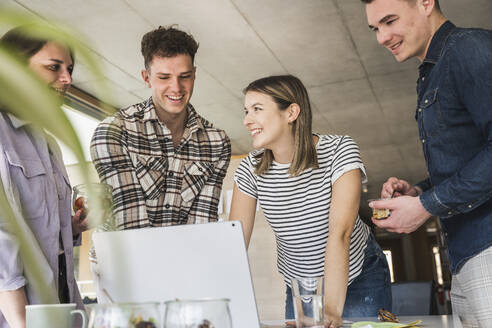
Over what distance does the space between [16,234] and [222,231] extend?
568 mm

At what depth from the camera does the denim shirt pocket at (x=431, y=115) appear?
1328 mm

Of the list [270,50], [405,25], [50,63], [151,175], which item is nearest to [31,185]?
[50,63]

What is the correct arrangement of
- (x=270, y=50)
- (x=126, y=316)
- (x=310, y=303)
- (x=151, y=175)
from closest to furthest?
(x=126, y=316), (x=310, y=303), (x=151, y=175), (x=270, y=50)

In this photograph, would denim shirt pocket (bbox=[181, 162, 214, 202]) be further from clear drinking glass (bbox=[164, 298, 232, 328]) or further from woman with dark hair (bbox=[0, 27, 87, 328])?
clear drinking glass (bbox=[164, 298, 232, 328])

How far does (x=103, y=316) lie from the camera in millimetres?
535

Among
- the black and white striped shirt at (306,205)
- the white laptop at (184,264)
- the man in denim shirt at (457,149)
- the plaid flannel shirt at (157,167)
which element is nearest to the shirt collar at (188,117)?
the plaid flannel shirt at (157,167)

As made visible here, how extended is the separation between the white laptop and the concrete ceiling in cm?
170

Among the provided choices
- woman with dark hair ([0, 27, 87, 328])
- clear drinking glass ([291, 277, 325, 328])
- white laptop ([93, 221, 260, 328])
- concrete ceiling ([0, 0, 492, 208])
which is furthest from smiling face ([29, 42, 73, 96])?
concrete ceiling ([0, 0, 492, 208])

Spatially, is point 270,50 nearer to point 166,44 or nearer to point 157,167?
point 166,44

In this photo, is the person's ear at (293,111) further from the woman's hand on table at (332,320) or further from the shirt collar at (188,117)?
the woman's hand on table at (332,320)

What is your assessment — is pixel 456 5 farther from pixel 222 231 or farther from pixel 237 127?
pixel 222 231

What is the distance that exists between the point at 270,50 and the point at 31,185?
3.33m

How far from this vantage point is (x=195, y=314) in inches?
20.9

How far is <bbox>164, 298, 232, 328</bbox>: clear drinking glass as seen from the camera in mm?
531
